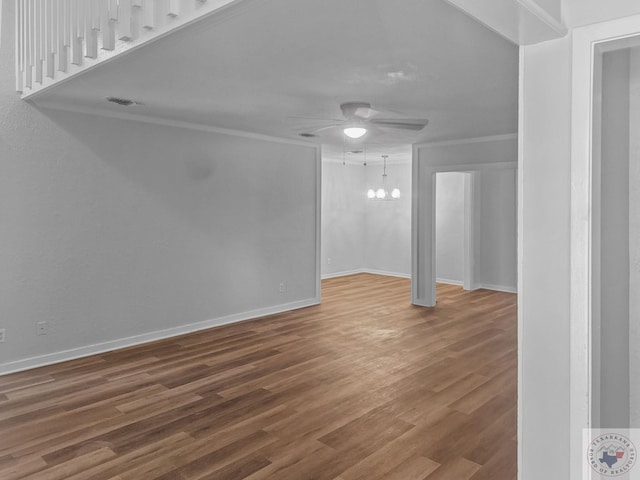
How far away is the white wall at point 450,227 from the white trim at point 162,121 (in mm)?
3491

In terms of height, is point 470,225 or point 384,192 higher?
point 384,192

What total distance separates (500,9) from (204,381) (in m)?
3.51

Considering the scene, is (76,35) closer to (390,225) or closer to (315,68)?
(315,68)

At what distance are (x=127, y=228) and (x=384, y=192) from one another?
5.86 metres

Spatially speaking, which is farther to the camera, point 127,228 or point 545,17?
point 127,228

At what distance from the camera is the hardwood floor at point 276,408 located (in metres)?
2.64

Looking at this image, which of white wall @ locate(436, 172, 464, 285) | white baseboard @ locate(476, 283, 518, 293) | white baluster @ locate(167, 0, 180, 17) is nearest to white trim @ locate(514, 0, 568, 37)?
white baluster @ locate(167, 0, 180, 17)

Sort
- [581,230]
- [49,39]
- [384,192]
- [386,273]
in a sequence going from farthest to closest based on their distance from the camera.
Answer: [386,273], [384,192], [49,39], [581,230]

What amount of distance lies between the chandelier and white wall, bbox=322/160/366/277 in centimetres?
42

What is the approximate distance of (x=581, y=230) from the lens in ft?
5.32

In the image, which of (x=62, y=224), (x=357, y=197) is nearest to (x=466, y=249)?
(x=357, y=197)

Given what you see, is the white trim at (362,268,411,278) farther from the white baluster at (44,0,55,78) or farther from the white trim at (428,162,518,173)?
the white baluster at (44,0,55,78)

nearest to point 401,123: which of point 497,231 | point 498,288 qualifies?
point 497,231

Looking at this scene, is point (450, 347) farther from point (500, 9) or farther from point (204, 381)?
point (500, 9)
